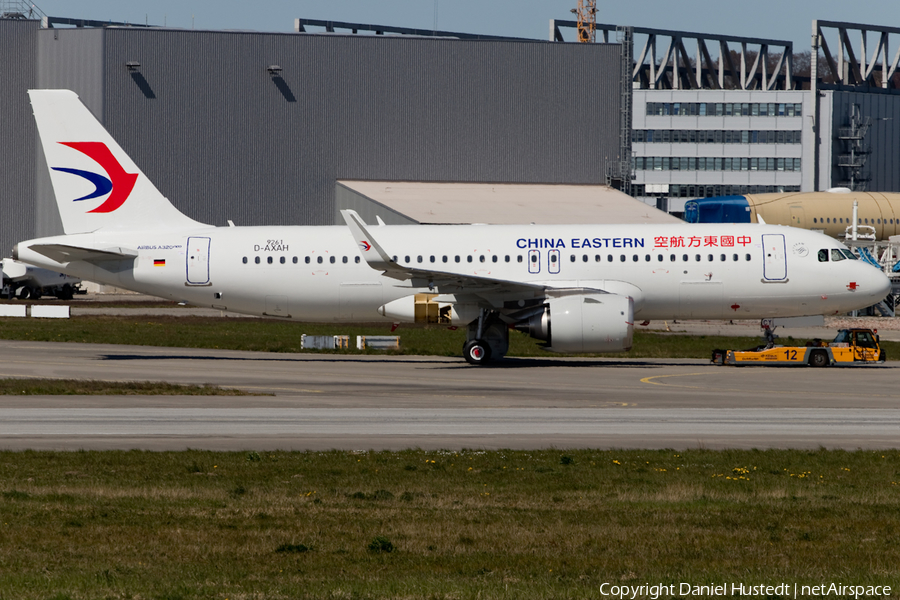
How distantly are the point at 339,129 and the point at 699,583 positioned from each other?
250 feet

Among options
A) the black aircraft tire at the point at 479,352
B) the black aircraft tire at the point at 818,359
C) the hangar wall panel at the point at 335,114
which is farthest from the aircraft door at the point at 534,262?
the hangar wall panel at the point at 335,114

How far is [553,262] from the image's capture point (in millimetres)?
38125

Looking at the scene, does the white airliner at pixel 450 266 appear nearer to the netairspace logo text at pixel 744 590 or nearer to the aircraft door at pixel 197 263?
the aircraft door at pixel 197 263

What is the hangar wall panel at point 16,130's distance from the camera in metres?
82.9

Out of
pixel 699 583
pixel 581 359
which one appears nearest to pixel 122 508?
pixel 699 583

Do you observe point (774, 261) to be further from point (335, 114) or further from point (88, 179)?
point (335, 114)

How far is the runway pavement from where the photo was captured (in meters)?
21.0

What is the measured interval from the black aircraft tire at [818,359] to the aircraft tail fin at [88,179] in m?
23.7

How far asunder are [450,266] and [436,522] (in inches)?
1003

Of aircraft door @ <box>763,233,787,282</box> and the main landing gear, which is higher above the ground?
aircraft door @ <box>763,233,787,282</box>

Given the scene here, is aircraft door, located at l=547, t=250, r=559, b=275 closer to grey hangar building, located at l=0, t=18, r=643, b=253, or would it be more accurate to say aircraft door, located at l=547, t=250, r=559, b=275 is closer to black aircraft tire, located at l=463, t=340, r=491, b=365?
black aircraft tire, located at l=463, t=340, r=491, b=365

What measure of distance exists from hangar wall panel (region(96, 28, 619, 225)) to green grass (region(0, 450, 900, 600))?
66009 millimetres

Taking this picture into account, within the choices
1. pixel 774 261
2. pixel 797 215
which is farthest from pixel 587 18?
pixel 774 261

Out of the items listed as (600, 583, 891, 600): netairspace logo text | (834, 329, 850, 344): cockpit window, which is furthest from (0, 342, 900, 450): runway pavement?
(600, 583, 891, 600): netairspace logo text
